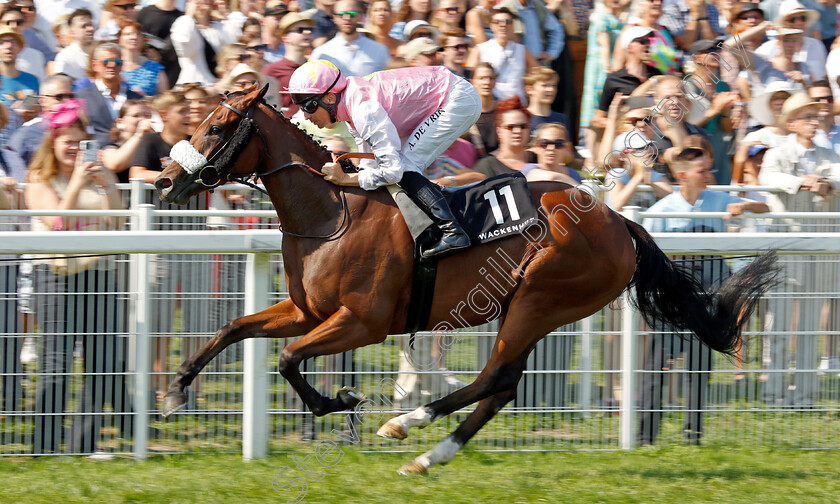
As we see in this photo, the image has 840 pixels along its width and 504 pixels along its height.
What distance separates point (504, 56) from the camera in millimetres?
7953

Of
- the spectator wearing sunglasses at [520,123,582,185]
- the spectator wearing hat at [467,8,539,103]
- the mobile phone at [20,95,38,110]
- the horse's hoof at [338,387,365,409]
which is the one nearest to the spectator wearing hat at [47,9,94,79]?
the mobile phone at [20,95,38,110]

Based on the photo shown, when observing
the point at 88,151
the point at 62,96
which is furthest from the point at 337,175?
the point at 62,96

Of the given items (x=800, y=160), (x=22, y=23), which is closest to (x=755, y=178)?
(x=800, y=160)

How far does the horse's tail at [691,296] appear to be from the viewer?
508 centimetres

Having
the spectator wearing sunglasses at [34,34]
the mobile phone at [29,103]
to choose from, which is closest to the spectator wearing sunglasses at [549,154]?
the mobile phone at [29,103]

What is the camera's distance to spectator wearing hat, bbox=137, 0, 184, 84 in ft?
25.4

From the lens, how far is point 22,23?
7.73 m

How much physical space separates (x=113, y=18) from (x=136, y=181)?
10.2ft

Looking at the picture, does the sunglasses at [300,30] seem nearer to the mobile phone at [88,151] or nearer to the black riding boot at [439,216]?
the mobile phone at [88,151]

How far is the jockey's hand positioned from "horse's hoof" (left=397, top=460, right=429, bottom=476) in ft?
4.17

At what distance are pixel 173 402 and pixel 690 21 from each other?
5985 mm

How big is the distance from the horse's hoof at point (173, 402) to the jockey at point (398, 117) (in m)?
1.14

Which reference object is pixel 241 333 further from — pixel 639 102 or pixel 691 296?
pixel 639 102

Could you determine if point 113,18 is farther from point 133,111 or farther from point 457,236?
point 457,236
